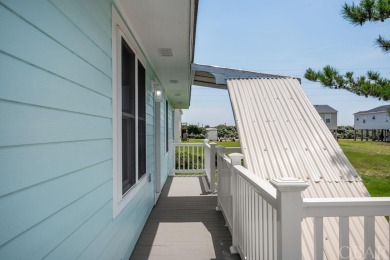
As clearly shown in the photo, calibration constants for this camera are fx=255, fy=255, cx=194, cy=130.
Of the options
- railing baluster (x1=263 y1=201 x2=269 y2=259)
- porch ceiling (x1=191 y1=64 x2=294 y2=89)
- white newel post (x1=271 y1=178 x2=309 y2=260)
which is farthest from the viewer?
porch ceiling (x1=191 y1=64 x2=294 y2=89)

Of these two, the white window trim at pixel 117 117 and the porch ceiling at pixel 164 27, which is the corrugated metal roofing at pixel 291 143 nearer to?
the porch ceiling at pixel 164 27

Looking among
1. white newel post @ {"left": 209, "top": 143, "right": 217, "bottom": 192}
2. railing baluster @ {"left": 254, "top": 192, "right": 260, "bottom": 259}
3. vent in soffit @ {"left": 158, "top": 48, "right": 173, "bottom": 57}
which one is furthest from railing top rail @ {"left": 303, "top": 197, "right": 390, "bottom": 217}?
white newel post @ {"left": 209, "top": 143, "right": 217, "bottom": 192}

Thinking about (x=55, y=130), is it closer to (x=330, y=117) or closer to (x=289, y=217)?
(x=289, y=217)

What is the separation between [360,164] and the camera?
1130 centimetres

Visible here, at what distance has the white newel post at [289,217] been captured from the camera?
1362 mm

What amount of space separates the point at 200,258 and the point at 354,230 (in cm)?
168


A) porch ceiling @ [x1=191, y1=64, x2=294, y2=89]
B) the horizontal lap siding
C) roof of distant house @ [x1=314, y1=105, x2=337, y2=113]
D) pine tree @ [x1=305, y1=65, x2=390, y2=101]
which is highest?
roof of distant house @ [x1=314, y1=105, x2=337, y2=113]

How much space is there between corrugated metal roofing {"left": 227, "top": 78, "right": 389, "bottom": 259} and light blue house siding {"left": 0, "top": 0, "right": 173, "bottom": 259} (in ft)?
7.25

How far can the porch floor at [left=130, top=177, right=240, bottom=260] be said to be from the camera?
293 cm

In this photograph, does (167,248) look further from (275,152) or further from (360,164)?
(360,164)

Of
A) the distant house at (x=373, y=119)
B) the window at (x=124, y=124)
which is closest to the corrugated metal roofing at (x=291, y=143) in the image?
the window at (x=124, y=124)

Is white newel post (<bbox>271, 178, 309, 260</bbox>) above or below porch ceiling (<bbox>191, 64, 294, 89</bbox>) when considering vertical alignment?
below

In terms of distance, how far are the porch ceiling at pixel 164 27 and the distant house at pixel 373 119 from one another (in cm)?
3447

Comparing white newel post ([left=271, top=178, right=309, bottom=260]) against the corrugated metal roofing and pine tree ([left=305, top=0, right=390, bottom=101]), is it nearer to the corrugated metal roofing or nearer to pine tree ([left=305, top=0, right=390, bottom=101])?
the corrugated metal roofing
